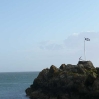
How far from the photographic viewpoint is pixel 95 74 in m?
58.4

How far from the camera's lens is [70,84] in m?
57.7

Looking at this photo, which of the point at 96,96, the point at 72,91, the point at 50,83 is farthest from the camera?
the point at 50,83

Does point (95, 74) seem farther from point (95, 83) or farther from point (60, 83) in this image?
point (60, 83)

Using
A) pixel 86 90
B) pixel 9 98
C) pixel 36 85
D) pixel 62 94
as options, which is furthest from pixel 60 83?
pixel 9 98

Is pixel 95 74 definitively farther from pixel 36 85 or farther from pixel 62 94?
pixel 36 85

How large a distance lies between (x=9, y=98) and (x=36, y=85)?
8.03 m

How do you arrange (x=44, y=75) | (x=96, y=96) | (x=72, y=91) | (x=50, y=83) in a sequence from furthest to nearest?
(x=44, y=75), (x=50, y=83), (x=72, y=91), (x=96, y=96)

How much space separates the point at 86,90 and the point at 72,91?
365cm

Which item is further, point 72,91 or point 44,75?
point 44,75

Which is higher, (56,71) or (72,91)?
(56,71)

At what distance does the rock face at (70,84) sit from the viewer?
181 ft

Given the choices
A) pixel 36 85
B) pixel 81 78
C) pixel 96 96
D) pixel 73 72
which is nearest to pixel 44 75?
pixel 36 85

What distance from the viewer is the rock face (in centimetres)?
5530

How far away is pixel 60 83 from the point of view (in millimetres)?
59812
